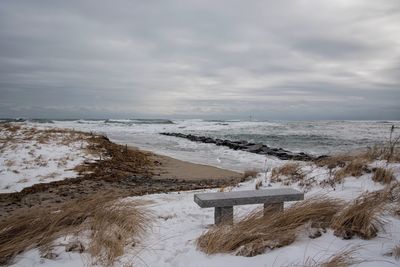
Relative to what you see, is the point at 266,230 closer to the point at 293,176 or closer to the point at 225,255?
the point at 225,255

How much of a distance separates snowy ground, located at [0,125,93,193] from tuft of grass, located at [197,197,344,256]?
243 inches

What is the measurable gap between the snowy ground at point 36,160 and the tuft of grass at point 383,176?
25.0ft

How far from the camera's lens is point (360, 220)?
3.91m

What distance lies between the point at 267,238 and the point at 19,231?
2.91 metres

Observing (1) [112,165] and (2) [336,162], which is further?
(1) [112,165]

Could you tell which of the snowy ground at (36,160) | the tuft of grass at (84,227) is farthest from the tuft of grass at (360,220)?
the snowy ground at (36,160)

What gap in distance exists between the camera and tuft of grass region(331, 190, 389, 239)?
3803mm

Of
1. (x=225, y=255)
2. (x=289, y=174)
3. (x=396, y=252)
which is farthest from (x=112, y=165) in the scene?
(x=396, y=252)

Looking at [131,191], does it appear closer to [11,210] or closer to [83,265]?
[11,210]

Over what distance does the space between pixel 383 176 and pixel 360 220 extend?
8.79ft

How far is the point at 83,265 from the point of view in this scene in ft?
11.6

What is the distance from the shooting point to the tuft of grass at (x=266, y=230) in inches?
149

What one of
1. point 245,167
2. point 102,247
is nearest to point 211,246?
point 102,247

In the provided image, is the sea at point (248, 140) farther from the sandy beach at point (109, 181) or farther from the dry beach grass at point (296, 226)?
the dry beach grass at point (296, 226)
